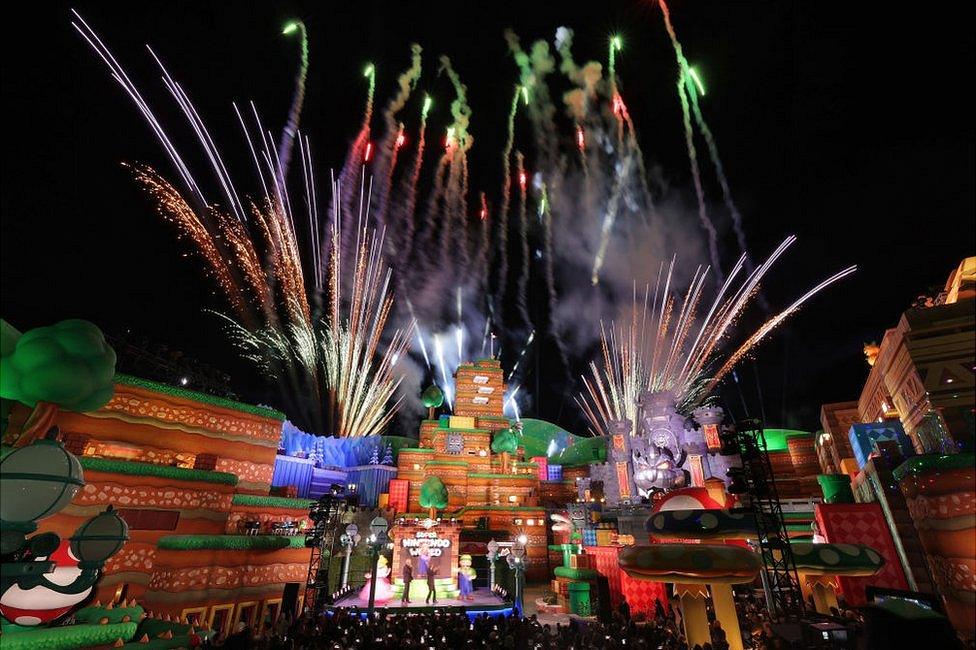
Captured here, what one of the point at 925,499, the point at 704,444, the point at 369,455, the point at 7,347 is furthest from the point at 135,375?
the point at 704,444

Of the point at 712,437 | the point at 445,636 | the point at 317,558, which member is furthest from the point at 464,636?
the point at 712,437

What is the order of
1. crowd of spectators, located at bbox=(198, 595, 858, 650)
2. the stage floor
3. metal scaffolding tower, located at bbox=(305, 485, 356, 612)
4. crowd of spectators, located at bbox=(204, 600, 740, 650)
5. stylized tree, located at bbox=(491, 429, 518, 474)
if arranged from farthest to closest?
1. stylized tree, located at bbox=(491, 429, 518, 474)
2. the stage floor
3. metal scaffolding tower, located at bbox=(305, 485, 356, 612)
4. crowd of spectators, located at bbox=(204, 600, 740, 650)
5. crowd of spectators, located at bbox=(198, 595, 858, 650)

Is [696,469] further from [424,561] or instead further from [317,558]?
[317,558]

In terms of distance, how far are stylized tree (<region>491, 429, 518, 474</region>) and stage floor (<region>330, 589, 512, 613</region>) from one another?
44.7 ft

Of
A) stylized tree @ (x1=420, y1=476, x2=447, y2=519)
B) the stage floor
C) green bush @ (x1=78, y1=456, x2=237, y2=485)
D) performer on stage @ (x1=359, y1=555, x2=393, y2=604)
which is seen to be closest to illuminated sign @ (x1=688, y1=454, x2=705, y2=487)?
the stage floor

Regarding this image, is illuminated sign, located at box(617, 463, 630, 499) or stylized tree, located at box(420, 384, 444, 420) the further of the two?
stylized tree, located at box(420, 384, 444, 420)

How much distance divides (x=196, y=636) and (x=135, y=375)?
10.7 metres

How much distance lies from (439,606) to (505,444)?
17.2 meters

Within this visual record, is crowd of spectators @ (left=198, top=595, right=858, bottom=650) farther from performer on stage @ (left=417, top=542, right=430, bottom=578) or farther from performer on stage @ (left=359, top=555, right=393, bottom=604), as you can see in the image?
performer on stage @ (left=417, top=542, right=430, bottom=578)

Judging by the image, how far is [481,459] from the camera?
36.2 meters

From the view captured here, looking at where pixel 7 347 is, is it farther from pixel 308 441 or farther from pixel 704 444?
pixel 704 444

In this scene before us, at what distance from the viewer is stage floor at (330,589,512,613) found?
63.7 ft

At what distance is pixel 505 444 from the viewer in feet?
119

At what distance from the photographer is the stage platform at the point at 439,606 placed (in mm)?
19219
